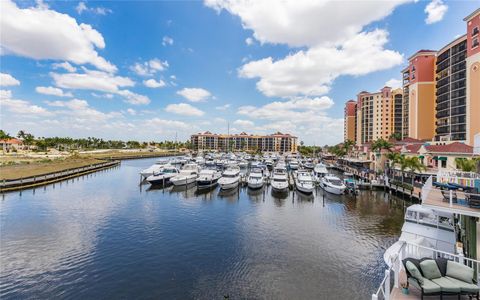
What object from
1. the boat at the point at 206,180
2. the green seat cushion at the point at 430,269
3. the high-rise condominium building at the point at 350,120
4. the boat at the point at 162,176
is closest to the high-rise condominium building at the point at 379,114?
the high-rise condominium building at the point at 350,120

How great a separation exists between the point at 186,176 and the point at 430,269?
40737 millimetres

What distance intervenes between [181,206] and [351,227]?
20120 millimetres

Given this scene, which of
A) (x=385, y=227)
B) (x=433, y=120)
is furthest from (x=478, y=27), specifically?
(x=385, y=227)

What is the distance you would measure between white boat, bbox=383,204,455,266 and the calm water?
2.80m

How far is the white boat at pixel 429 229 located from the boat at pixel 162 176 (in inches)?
1412

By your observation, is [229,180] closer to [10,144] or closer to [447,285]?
[447,285]

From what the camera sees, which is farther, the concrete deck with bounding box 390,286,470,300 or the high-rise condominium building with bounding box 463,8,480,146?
the high-rise condominium building with bounding box 463,8,480,146

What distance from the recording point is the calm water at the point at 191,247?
13969 mm

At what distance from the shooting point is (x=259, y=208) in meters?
31.2

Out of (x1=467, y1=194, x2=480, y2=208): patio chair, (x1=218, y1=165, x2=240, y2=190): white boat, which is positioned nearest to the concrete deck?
(x1=467, y1=194, x2=480, y2=208): patio chair

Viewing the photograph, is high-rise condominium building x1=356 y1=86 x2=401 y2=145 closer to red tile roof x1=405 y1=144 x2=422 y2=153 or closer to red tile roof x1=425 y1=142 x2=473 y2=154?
red tile roof x1=405 y1=144 x2=422 y2=153

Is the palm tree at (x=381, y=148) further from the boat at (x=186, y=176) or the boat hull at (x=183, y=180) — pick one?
the boat hull at (x=183, y=180)

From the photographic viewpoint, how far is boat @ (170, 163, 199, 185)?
141ft

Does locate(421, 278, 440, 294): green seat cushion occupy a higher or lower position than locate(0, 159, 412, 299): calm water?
higher
